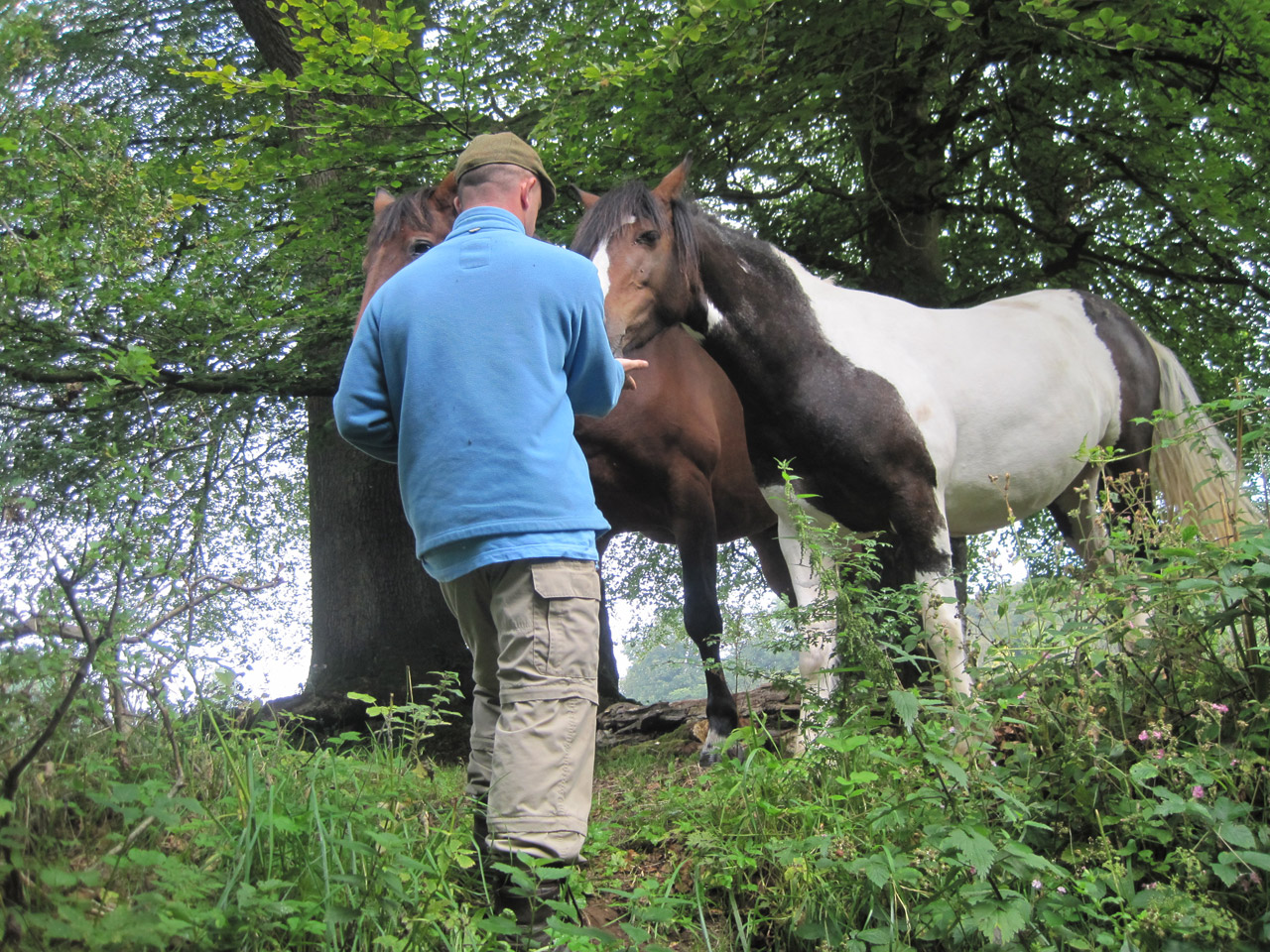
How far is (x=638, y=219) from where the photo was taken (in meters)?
4.22

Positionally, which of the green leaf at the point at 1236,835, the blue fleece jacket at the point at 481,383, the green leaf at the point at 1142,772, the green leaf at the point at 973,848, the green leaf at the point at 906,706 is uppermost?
the blue fleece jacket at the point at 481,383

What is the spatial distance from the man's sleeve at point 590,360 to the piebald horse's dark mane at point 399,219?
2.04 m

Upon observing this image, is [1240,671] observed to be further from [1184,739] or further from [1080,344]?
[1080,344]

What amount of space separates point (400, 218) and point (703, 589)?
2.31 metres

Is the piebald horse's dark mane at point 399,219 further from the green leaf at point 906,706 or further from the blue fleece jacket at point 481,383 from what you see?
the green leaf at point 906,706

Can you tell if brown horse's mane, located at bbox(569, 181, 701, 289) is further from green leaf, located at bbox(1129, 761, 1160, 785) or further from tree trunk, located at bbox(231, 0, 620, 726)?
tree trunk, located at bbox(231, 0, 620, 726)

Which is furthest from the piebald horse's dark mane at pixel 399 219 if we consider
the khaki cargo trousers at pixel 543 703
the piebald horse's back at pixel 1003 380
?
the khaki cargo trousers at pixel 543 703

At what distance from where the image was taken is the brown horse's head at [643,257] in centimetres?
410

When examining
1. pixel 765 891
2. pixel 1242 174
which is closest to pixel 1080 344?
pixel 1242 174

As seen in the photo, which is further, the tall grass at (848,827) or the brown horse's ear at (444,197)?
the brown horse's ear at (444,197)

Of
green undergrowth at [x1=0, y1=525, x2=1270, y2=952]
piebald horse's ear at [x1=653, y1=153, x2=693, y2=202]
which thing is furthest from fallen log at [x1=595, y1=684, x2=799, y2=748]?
piebald horse's ear at [x1=653, y1=153, x2=693, y2=202]

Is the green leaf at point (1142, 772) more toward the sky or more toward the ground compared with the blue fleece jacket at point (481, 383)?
more toward the ground

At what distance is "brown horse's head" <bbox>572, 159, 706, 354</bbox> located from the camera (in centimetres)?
410

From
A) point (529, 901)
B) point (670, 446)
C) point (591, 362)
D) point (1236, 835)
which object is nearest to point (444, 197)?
point (670, 446)
